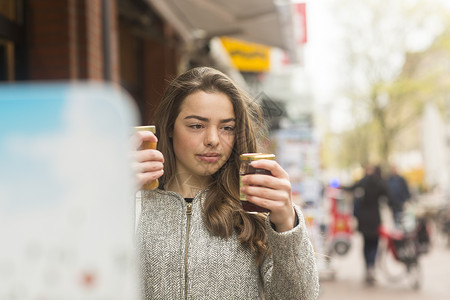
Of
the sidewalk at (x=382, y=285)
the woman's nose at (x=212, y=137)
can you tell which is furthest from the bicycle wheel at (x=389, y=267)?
the woman's nose at (x=212, y=137)

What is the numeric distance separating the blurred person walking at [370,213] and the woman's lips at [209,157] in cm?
744

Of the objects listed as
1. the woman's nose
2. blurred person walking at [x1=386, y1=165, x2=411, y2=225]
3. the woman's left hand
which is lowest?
blurred person walking at [x1=386, y1=165, x2=411, y2=225]

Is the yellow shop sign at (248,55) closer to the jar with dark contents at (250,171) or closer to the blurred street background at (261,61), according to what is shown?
the blurred street background at (261,61)

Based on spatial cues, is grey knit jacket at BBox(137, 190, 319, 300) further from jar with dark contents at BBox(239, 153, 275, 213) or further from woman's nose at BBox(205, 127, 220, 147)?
woman's nose at BBox(205, 127, 220, 147)

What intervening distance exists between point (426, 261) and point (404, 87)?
1681 cm

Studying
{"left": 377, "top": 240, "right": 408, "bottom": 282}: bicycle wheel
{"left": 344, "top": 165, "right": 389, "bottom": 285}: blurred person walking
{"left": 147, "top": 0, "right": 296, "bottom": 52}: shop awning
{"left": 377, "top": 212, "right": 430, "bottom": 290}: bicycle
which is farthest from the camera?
{"left": 377, "top": 240, "right": 408, "bottom": 282}: bicycle wheel

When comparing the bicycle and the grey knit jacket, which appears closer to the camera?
the grey knit jacket

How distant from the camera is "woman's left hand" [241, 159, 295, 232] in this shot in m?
1.42

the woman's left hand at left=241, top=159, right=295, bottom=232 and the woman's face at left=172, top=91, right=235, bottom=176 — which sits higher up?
the woman's face at left=172, top=91, right=235, bottom=176

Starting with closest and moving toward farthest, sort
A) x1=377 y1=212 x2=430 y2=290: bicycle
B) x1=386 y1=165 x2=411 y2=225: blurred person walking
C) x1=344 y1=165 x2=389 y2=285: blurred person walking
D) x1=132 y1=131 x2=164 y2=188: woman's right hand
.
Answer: x1=132 y1=131 x2=164 y2=188: woman's right hand < x1=377 y1=212 x2=430 y2=290: bicycle < x1=344 y1=165 x2=389 y2=285: blurred person walking < x1=386 y1=165 x2=411 y2=225: blurred person walking

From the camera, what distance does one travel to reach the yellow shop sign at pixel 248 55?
10477 mm

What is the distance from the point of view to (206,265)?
5.20ft

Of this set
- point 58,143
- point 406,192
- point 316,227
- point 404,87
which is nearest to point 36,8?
point 58,143

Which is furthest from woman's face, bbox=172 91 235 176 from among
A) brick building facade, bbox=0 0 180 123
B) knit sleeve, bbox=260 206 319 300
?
brick building facade, bbox=0 0 180 123
